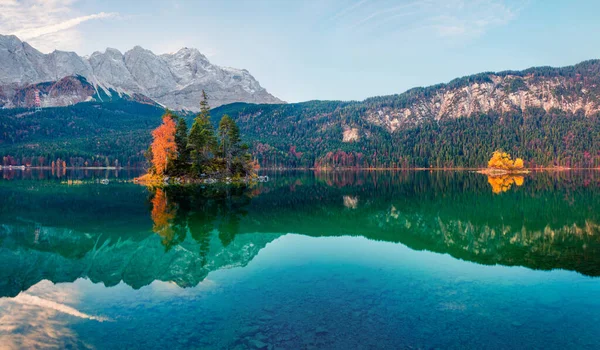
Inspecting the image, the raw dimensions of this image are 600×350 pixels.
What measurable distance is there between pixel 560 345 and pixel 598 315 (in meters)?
3.73

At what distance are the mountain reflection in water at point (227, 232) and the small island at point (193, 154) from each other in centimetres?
3225

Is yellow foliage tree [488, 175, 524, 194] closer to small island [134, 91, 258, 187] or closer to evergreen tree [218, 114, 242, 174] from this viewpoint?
small island [134, 91, 258, 187]

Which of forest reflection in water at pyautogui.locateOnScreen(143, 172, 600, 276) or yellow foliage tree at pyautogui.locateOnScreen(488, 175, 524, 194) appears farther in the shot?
yellow foliage tree at pyautogui.locateOnScreen(488, 175, 524, 194)

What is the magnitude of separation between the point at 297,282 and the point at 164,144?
2603 inches

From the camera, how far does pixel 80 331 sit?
38.9 ft

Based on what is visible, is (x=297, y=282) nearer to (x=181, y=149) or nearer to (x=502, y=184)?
(x=181, y=149)

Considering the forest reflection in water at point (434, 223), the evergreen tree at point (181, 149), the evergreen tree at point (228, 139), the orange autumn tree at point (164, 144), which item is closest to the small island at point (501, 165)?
the evergreen tree at point (228, 139)

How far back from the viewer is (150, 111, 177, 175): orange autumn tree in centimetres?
7656

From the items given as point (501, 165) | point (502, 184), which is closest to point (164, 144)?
point (502, 184)

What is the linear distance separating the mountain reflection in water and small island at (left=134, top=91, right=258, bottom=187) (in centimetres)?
3225

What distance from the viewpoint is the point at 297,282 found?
16.8 m

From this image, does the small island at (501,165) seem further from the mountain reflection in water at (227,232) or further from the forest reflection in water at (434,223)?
the mountain reflection in water at (227,232)

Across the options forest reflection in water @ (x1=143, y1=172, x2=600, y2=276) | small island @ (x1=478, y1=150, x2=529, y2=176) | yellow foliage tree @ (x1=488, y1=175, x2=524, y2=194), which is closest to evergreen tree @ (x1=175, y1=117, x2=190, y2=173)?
forest reflection in water @ (x1=143, y1=172, x2=600, y2=276)

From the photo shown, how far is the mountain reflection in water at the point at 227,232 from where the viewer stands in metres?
19.2
